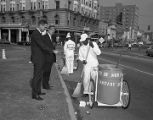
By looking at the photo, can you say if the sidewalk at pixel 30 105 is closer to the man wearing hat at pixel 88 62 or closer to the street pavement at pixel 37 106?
the street pavement at pixel 37 106

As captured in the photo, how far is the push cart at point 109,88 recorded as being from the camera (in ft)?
20.1

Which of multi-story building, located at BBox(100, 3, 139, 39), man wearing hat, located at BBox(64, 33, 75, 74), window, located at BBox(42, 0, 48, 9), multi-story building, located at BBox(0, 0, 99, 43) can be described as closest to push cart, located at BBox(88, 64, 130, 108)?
man wearing hat, located at BBox(64, 33, 75, 74)

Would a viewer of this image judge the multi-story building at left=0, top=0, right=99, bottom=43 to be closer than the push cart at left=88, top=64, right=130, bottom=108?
No

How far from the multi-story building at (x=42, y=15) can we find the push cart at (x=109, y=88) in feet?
188

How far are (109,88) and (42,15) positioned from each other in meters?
61.1

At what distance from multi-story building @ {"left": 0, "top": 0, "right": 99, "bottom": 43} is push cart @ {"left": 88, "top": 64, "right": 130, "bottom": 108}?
5741cm

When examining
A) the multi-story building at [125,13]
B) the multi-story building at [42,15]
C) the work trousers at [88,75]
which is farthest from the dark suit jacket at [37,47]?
the multi-story building at [125,13]

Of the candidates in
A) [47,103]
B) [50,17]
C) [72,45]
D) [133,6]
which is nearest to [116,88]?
[47,103]

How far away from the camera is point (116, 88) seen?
6199 millimetres

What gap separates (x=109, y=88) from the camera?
20.2ft

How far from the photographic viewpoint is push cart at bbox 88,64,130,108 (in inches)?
242

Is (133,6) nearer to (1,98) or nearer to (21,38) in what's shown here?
(21,38)

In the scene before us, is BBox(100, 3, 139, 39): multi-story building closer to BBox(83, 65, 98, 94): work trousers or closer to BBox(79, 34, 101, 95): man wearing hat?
BBox(79, 34, 101, 95): man wearing hat

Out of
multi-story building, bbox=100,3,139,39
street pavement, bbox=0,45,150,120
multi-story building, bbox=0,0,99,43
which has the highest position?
multi-story building, bbox=100,3,139,39
